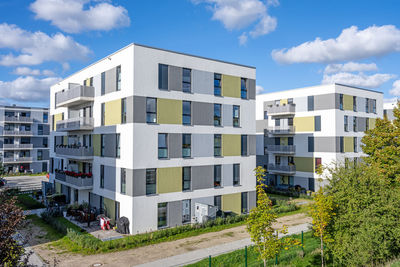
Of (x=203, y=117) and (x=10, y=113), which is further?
(x=10, y=113)

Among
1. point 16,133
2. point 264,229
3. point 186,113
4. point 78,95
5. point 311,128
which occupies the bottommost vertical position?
point 264,229

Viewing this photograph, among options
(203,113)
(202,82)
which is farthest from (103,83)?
(203,113)

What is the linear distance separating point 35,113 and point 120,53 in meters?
43.2

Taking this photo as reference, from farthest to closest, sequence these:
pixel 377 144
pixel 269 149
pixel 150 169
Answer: pixel 269 149
pixel 377 144
pixel 150 169

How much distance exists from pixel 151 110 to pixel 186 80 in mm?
4035

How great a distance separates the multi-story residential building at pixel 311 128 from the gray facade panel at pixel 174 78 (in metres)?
20.3

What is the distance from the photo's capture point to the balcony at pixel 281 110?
3841 centimetres

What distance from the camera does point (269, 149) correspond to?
40031 millimetres

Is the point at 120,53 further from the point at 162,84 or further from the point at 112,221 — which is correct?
the point at 112,221

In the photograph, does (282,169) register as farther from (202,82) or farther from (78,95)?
(78,95)

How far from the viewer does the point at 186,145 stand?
75.6 ft

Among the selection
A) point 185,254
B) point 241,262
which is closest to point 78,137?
point 185,254

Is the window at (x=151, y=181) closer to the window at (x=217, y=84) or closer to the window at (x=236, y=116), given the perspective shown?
the window at (x=217, y=84)

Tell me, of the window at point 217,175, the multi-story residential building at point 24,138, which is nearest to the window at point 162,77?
the window at point 217,175
